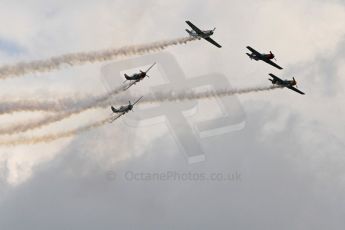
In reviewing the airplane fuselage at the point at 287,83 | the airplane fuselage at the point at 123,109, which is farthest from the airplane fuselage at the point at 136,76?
the airplane fuselage at the point at 287,83

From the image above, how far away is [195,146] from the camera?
143625mm

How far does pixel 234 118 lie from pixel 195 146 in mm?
10705

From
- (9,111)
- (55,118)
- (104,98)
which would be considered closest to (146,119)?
(104,98)

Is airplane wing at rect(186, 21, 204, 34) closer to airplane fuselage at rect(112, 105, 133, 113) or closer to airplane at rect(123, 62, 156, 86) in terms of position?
airplane at rect(123, 62, 156, 86)

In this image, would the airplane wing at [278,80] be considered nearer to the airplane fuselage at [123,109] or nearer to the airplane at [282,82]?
the airplane at [282,82]

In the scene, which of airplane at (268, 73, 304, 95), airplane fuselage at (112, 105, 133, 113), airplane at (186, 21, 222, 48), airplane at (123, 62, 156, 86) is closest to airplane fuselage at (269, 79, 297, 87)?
airplane at (268, 73, 304, 95)

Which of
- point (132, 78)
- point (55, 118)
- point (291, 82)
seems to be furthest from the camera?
point (291, 82)

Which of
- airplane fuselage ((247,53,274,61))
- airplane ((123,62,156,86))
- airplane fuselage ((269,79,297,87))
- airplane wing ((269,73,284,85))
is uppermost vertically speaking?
airplane ((123,62,156,86))

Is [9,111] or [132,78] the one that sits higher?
[132,78]

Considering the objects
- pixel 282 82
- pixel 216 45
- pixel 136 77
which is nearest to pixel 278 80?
pixel 282 82

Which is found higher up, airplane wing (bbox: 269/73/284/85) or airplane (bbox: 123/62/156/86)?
airplane (bbox: 123/62/156/86)

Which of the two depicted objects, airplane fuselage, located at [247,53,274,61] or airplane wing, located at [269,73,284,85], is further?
airplane wing, located at [269,73,284,85]

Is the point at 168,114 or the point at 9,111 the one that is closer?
the point at 9,111

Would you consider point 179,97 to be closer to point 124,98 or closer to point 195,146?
point 124,98
